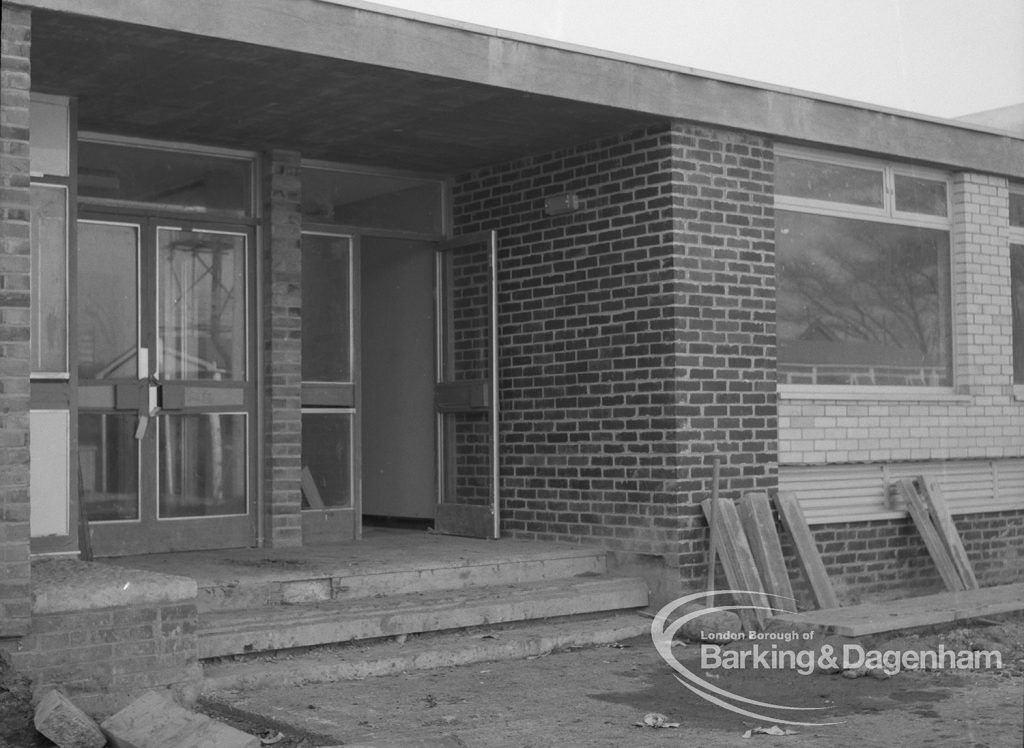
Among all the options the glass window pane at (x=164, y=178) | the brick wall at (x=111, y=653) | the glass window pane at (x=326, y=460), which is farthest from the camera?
the glass window pane at (x=326, y=460)

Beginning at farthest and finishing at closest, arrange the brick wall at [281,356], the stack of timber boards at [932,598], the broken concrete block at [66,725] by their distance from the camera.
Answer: the brick wall at [281,356] < the stack of timber boards at [932,598] < the broken concrete block at [66,725]

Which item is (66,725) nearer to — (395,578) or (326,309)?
(395,578)

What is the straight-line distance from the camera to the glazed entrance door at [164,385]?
870cm

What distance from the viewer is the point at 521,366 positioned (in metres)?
9.73

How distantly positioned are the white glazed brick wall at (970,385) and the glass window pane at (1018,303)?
0.30 metres

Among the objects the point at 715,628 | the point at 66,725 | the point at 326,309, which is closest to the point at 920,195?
the point at 715,628

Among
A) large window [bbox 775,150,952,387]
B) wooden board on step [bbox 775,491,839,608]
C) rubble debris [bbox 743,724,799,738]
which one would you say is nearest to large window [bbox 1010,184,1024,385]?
large window [bbox 775,150,952,387]

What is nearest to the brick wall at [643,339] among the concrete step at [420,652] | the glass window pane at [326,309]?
the concrete step at [420,652]

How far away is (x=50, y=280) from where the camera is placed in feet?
24.5

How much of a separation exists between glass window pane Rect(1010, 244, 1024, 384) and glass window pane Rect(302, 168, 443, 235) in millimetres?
4843

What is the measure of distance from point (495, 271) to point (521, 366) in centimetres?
73

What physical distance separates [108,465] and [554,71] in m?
3.91

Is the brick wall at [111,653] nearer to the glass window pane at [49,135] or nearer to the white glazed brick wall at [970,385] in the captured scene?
the glass window pane at [49,135]

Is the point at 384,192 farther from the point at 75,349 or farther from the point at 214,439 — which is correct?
the point at 75,349
